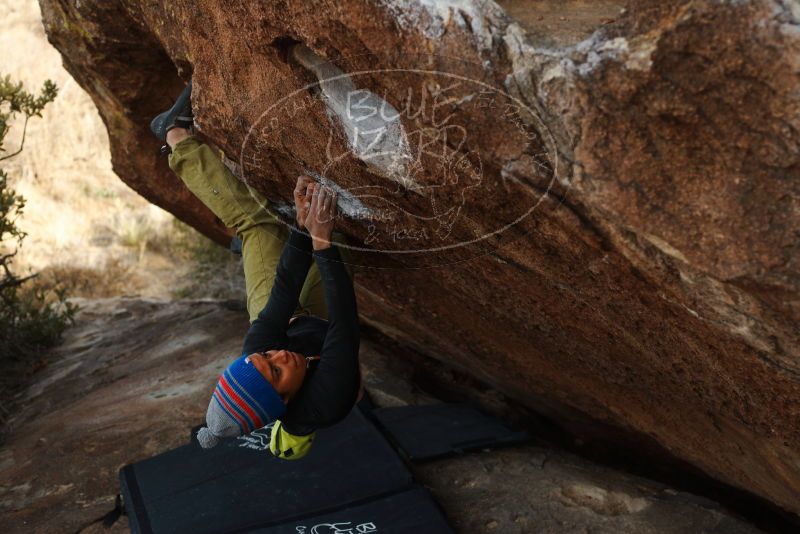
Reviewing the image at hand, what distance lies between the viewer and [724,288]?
1854mm

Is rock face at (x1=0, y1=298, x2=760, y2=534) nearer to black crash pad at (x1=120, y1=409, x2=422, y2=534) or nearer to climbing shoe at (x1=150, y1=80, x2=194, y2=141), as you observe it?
black crash pad at (x1=120, y1=409, x2=422, y2=534)

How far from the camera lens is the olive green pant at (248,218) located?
114 inches

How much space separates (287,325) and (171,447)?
1493 millimetres

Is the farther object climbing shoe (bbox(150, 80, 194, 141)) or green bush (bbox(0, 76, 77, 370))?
green bush (bbox(0, 76, 77, 370))

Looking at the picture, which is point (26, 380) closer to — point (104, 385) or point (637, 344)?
→ point (104, 385)

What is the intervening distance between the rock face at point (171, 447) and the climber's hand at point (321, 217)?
1.37 meters

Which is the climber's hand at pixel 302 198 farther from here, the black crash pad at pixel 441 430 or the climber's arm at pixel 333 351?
the black crash pad at pixel 441 430

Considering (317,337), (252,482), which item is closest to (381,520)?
(252,482)

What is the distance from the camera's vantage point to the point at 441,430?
3.73 m

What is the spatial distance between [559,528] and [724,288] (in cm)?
142

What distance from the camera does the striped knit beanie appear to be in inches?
Result: 91.3

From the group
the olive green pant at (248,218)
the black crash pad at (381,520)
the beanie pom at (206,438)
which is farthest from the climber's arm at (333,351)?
the black crash pad at (381,520)

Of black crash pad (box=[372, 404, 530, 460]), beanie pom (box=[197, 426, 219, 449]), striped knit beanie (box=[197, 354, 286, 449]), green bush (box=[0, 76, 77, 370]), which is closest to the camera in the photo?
striped knit beanie (box=[197, 354, 286, 449])

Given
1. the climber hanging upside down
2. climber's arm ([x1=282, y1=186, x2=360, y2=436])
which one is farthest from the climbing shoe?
climber's arm ([x1=282, y1=186, x2=360, y2=436])
